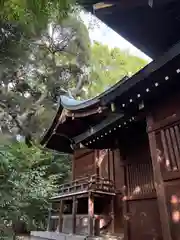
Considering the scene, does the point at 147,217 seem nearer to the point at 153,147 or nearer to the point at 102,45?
the point at 153,147

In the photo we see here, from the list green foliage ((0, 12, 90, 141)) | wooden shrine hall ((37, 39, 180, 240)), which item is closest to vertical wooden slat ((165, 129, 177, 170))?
wooden shrine hall ((37, 39, 180, 240))

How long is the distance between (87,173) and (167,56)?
6.42 meters

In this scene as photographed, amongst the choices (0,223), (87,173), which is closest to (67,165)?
(87,173)

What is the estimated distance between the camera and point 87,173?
8.45 m

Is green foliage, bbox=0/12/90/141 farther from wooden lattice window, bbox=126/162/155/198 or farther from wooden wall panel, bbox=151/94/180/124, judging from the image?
wooden wall panel, bbox=151/94/180/124

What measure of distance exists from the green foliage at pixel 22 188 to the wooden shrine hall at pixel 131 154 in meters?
1.55

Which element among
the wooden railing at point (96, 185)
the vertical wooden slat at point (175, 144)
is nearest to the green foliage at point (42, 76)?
the wooden railing at point (96, 185)

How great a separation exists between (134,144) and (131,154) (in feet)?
0.94

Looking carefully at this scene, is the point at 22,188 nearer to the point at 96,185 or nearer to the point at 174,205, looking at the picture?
the point at 96,185

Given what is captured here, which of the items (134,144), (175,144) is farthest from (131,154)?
(175,144)

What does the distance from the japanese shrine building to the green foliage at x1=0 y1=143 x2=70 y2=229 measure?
154cm

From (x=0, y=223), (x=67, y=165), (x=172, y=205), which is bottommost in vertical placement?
(x=0, y=223)

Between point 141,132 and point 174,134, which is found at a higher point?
point 141,132

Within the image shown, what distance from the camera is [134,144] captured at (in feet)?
18.5
